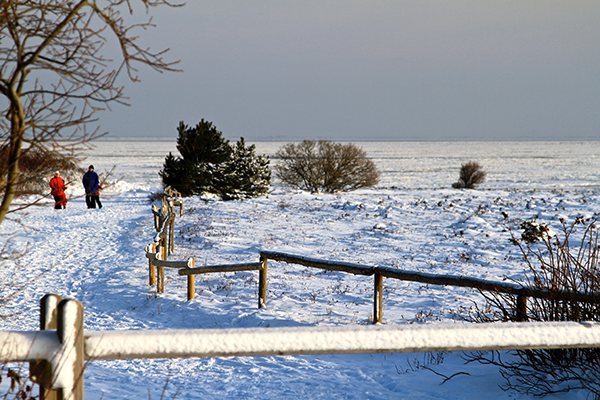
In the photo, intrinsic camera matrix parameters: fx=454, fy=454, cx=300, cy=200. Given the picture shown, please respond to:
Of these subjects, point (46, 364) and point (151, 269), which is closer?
point (46, 364)

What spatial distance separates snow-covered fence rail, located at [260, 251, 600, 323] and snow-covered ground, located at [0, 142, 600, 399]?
76 cm

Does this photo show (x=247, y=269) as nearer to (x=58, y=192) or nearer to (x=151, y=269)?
(x=151, y=269)

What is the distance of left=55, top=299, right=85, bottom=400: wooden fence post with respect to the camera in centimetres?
159

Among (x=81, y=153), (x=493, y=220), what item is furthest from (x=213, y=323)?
(x=493, y=220)

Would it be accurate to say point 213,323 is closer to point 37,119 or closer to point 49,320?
point 37,119

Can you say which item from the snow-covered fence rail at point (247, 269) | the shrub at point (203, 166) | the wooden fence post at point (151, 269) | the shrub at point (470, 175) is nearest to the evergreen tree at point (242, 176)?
the shrub at point (203, 166)

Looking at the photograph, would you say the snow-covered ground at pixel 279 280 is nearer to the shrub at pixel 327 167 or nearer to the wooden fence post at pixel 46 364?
the wooden fence post at pixel 46 364

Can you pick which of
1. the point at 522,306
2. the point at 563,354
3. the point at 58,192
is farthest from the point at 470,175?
the point at 563,354

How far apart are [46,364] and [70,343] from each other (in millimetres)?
121

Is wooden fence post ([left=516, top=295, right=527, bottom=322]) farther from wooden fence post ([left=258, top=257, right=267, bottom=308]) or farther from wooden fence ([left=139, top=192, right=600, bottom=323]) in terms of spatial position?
wooden fence post ([left=258, top=257, right=267, bottom=308])

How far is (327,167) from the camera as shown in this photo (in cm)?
3584

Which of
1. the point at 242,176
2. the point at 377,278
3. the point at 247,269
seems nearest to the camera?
the point at 377,278

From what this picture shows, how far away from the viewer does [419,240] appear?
635 inches

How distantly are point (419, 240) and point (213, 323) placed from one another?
10.0 meters
